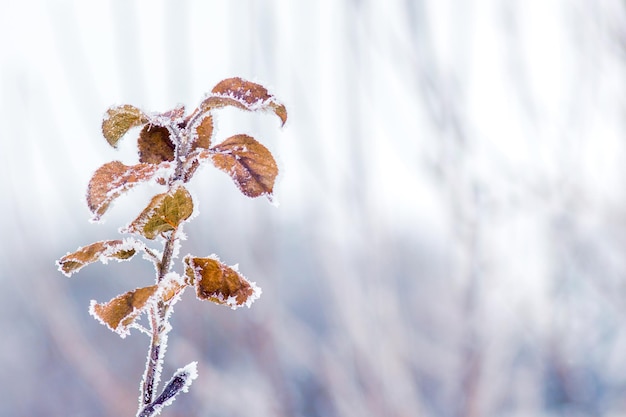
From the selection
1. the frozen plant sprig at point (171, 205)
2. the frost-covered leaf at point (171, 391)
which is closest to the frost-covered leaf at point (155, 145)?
the frozen plant sprig at point (171, 205)

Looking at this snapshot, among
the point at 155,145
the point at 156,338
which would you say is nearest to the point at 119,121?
the point at 155,145

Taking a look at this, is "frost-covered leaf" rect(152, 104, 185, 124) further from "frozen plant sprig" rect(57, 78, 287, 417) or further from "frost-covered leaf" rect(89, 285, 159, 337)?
"frost-covered leaf" rect(89, 285, 159, 337)

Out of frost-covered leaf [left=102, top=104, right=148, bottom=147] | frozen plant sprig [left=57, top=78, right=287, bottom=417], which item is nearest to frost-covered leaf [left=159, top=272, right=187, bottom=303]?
frozen plant sprig [left=57, top=78, right=287, bottom=417]

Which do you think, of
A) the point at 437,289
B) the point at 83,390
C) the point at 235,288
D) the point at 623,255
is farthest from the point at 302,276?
the point at 235,288

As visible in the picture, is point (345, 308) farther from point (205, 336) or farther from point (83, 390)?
point (83, 390)

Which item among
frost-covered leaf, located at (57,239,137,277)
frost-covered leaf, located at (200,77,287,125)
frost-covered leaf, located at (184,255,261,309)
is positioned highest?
frost-covered leaf, located at (200,77,287,125)

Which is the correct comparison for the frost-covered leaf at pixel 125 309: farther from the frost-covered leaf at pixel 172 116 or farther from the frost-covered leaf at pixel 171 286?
the frost-covered leaf at pixel 172 116

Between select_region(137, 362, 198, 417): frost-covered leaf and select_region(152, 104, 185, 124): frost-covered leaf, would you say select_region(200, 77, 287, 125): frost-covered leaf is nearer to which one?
select_region(152, 104, 185, 124): frost-covered leaf

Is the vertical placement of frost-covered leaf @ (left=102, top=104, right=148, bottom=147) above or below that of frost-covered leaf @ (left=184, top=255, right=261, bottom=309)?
above
